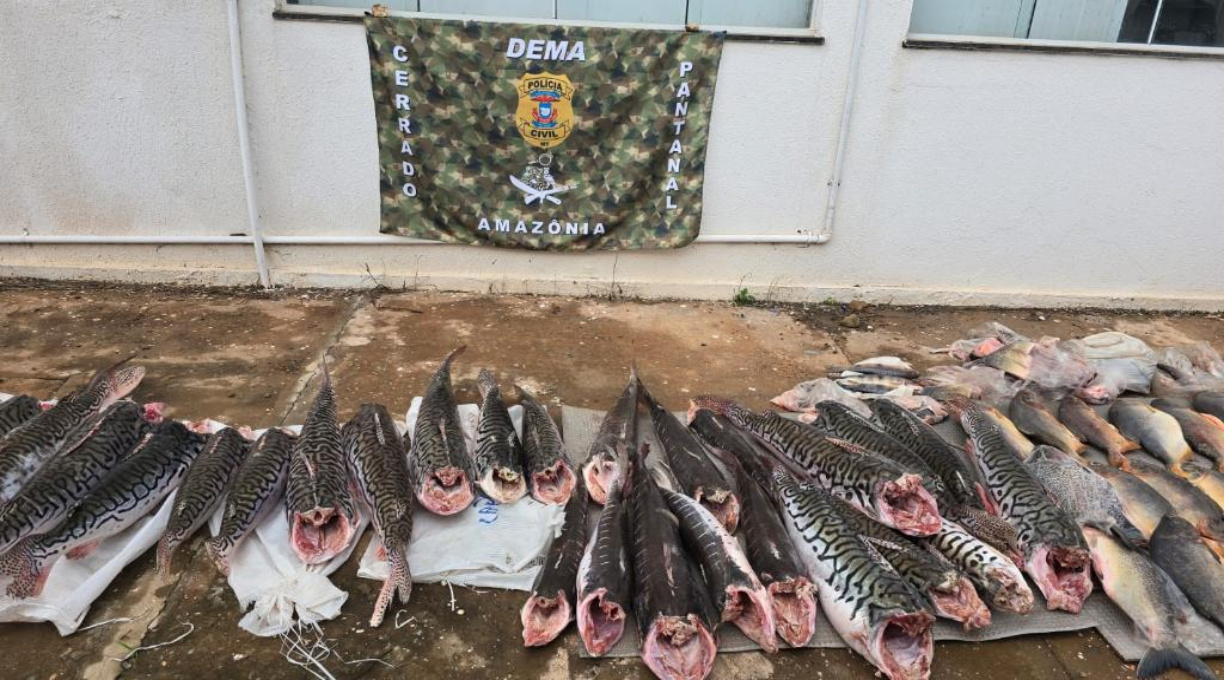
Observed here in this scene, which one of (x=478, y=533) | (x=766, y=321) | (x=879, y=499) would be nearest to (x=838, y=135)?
(x=766, y=321)

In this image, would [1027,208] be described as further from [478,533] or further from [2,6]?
[2,6]

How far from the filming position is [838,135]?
527 centimetres

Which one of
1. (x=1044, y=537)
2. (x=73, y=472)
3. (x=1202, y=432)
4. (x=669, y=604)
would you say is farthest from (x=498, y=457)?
(x=1202, y=432)

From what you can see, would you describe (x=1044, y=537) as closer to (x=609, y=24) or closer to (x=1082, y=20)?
(x=609, y=24)

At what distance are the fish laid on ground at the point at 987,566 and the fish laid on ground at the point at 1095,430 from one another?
1270 millimetres

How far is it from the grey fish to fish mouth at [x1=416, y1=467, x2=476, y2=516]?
1.02ft

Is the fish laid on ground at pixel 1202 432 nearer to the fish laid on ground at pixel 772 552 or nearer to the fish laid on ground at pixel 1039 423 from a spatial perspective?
the fish laid on ground at pixel 1039 423

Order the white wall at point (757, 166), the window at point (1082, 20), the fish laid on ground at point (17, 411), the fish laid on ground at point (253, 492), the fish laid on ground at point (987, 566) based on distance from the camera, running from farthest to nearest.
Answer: the window at point (1082, 20) < the white wall at point (757, 166) < the fish laid on ground at point (17, 411) < the fish laid on ground at point (253, 492) < the fish laid on ground at point (987, 566)

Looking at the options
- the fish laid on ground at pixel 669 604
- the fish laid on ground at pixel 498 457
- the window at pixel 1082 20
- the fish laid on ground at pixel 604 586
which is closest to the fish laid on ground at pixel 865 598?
the fish laid on ground at pixel 669 604

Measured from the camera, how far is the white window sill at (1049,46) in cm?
504

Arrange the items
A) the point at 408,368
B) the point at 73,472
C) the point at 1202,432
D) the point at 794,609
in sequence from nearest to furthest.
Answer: the point at 794,609, the point at 73,472, the point at 1202,432, the point at 408,368

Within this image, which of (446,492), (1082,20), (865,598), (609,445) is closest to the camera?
(865,598)

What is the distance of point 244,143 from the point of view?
497 centimetres

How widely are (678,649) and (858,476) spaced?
3.88 feet
